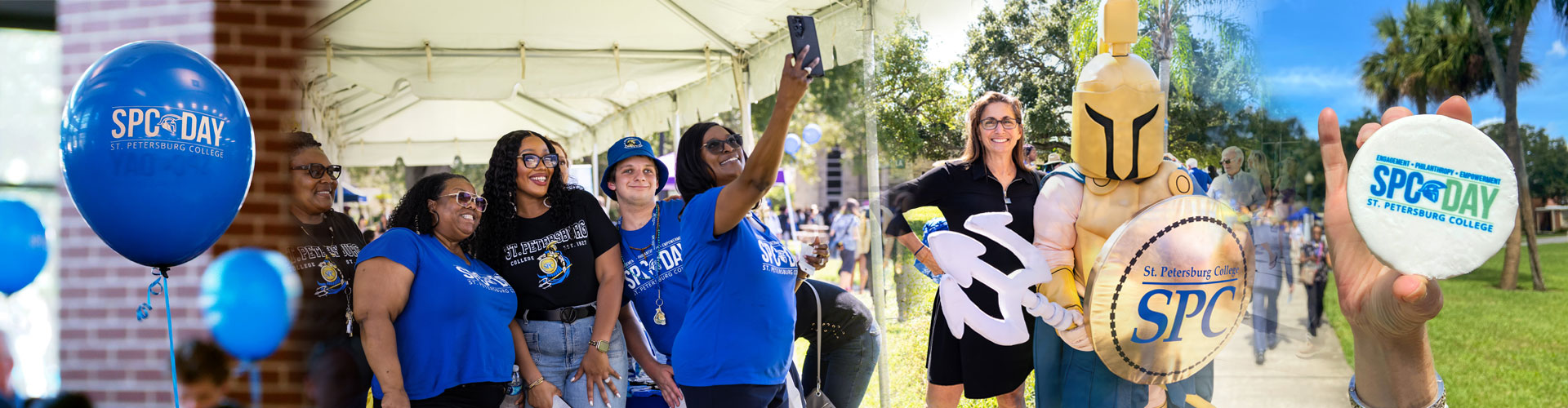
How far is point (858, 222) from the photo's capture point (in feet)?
27.3

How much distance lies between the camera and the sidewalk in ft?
7.99

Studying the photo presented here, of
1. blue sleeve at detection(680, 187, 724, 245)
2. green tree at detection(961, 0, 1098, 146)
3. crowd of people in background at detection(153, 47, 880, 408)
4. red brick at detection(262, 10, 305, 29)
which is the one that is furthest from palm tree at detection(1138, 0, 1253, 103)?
red brick at detection(262, 10, 305, 29)

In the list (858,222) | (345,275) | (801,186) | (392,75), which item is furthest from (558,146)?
(801,186)

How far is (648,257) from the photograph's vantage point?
2598 mm

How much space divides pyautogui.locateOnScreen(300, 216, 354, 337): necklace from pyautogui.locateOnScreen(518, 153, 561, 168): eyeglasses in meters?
0.69

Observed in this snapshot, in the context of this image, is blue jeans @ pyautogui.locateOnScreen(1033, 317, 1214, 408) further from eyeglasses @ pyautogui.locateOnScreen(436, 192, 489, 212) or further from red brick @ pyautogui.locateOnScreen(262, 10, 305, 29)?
red brick @ pyautogui.locateOnScreen(262, 10, 305, 29)

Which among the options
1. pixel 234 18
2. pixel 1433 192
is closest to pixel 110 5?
pixel 234 18

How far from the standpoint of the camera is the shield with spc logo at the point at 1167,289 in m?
1.97

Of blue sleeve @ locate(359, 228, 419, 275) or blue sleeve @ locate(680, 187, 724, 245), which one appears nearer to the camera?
blue sleeve @ locate(680, 187, 724, 245)

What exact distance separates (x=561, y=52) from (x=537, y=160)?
1.92 m

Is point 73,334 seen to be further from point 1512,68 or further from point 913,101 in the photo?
point 1512,68

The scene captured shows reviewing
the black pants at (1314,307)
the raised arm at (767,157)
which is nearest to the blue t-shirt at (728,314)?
the raised arm at (767,157)

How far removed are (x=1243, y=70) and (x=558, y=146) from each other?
2.04 meters

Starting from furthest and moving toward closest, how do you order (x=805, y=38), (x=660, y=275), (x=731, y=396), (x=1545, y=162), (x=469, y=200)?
(x=1545, y=162) → (x=660, y=275) → (x=469, y=200) → (x=731, y=396) → (x=805, y=38)
